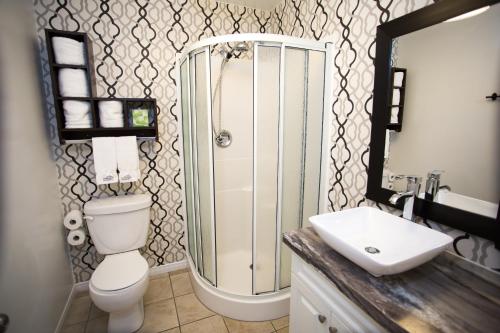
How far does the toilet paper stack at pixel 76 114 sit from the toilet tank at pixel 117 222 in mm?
601

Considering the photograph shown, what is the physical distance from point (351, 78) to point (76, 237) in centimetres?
227

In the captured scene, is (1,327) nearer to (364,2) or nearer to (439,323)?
(439,323)

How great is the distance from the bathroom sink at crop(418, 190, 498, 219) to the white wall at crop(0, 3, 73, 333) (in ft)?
6.65

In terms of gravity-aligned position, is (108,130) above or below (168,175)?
above

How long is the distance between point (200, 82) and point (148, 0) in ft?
2.93

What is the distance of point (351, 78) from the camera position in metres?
1.45

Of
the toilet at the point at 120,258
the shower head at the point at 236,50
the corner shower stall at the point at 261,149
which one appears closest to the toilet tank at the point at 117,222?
the toilet at the point at 120,258

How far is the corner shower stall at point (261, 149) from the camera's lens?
152 cm

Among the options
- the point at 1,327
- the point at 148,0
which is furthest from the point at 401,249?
the point at 148,0

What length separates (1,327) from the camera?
2.39 feet

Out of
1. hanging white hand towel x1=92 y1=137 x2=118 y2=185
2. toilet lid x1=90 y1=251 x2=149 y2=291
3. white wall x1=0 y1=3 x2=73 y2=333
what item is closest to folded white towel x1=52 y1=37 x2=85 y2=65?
white wall x1=0 y1=3 x2=73 y2=333

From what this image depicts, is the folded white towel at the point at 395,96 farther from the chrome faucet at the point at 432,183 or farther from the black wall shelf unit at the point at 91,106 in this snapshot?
the black wall shelf unit at the point at 91,106

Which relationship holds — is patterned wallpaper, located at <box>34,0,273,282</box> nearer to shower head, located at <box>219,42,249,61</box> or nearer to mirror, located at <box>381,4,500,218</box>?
shower head, located at <box>219,42,249,61</box>

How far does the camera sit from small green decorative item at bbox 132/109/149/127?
1838mm
